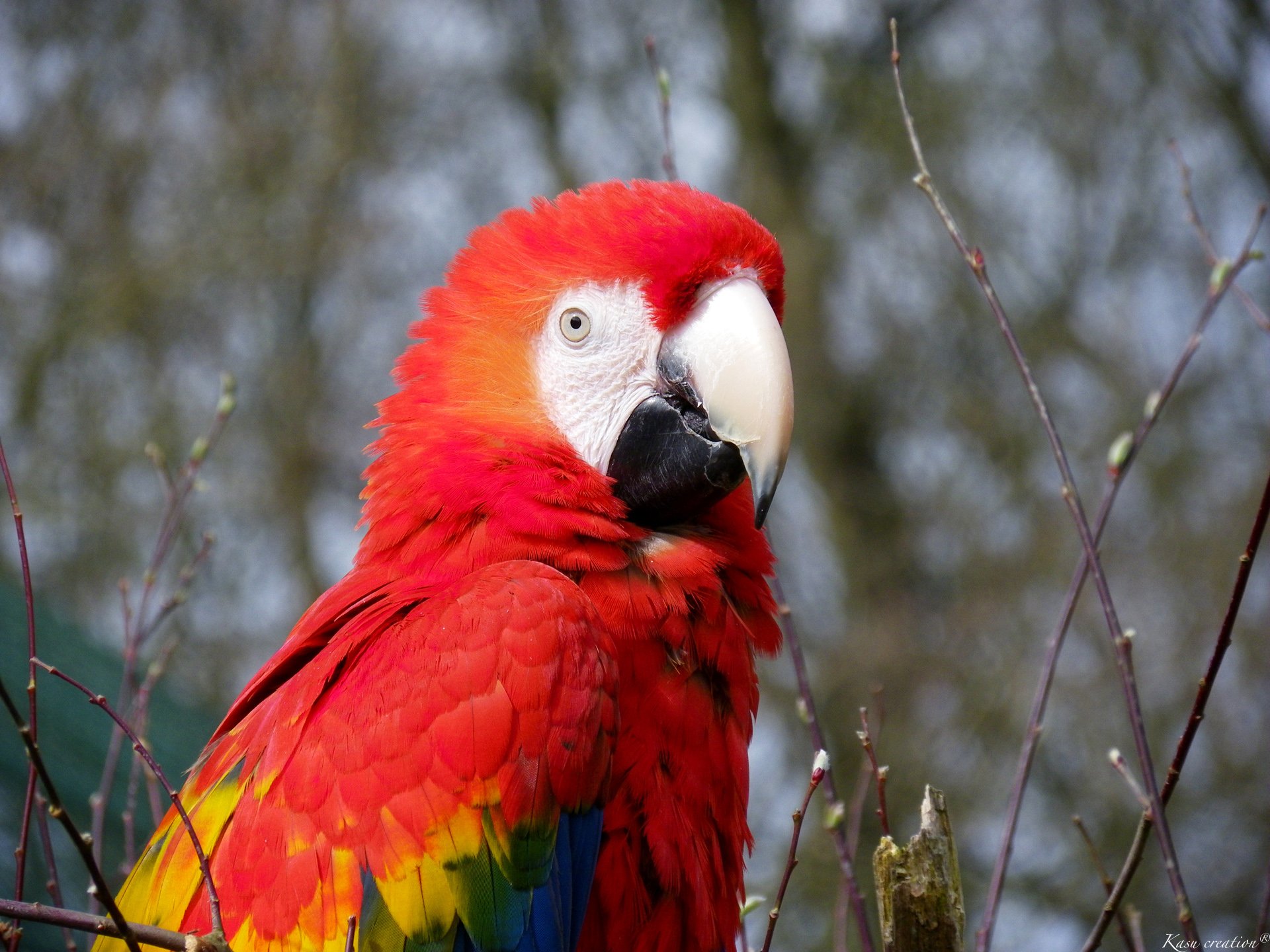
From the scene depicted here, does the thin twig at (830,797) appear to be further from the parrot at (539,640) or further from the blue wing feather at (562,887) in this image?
the blue wing feather at (562,887)

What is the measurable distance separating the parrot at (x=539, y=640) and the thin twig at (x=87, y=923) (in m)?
0.49

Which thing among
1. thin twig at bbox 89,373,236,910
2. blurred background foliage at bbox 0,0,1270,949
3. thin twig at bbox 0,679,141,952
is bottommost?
thin twig at bbox 0,679,141,952

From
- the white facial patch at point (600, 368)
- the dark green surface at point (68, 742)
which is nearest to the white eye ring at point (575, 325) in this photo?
the white facial patch at point (600, 368)

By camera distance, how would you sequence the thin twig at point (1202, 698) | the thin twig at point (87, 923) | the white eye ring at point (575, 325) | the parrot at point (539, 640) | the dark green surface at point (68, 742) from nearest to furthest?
the thin twig at point (87, 923), the thin twig at point (1202, 698), the parrot at point (539, 640), the white eye ring at point (575, 325), the dark green surface at point (68, 742)

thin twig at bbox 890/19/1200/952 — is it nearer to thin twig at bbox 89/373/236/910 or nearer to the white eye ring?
the white eye ring

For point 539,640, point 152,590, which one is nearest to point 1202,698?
point 539,640

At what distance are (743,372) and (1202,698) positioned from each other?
879 millimetres

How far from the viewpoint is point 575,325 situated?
209 centimetres

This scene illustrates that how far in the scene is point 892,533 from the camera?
327 inches

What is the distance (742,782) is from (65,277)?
7532 mm

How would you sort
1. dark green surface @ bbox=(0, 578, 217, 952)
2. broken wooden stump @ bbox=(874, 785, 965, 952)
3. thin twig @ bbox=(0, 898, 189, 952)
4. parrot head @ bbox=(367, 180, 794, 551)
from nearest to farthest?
1. thin twig @ bbox=(0, 898, 189, 952)
2. broken wooden stump @ bbox=(874, 785, 965, 952)
3. parrot head @ bbox=(367, 180, 794, 551)
4. dark green surface @ bbox=(0, 578, 217, 952)

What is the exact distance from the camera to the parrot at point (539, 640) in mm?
1650

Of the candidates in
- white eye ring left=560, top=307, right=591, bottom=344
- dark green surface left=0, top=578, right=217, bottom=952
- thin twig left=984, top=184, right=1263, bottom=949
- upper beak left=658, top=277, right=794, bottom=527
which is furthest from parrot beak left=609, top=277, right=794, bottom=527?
dark green surface left=0, top=578, right=217, bottom=952

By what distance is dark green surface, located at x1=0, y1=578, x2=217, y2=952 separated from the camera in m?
2.71
